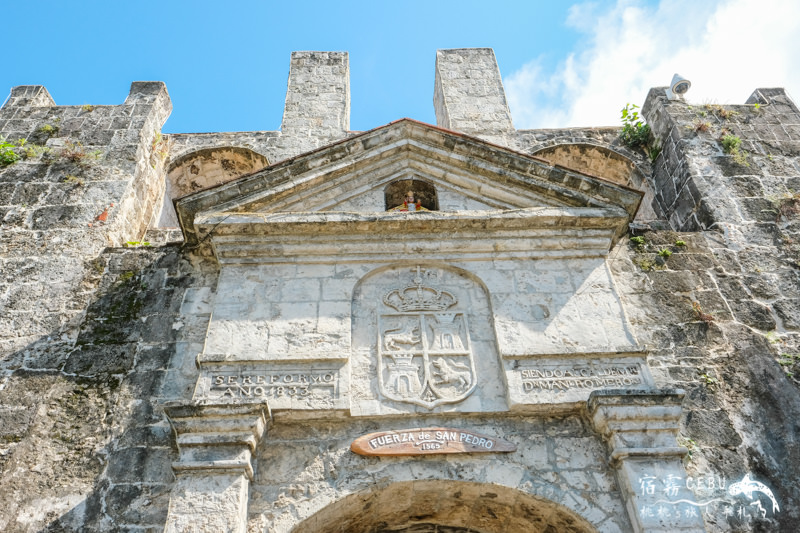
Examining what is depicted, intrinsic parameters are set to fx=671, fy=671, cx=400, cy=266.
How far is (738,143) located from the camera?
8750 millimetres

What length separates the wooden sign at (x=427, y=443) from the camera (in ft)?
17.5

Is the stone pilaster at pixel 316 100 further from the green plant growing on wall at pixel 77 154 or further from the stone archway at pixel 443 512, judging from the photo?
the stone archway at pixel 443 512

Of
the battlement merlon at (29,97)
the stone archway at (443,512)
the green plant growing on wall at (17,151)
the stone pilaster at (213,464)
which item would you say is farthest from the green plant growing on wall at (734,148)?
the battlement merlon at (29,97)

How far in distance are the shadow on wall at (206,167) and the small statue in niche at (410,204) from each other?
3.05 m

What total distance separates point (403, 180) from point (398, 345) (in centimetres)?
224

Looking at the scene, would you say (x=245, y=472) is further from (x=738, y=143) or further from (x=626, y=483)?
(x=738, y=143)

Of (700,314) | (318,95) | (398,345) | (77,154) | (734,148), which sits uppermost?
(318,95)

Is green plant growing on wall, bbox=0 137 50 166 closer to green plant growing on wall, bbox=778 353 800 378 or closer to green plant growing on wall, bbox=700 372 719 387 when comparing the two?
green plant growing on wall, bbox=700 372 719 387

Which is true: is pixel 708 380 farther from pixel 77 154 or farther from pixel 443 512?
pixel 77 154

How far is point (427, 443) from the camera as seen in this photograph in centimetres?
537

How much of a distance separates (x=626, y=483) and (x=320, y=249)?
3.44 meters

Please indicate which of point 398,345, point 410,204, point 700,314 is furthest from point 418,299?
point 700,314

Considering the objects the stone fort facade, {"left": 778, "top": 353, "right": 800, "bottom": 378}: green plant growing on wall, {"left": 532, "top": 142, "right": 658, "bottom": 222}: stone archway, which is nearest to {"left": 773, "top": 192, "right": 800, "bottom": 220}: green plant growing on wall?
the stone fort facade

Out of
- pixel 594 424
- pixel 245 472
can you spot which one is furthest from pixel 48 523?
pixel 594 424
